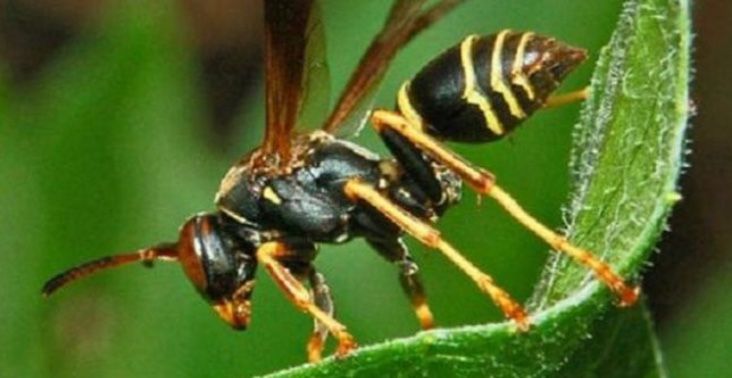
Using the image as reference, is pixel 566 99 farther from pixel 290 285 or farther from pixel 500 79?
pixel 290 285

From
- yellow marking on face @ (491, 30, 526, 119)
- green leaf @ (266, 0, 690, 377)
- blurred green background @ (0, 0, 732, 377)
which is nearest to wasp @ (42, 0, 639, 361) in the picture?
yellow marking on face @ (491, 30, 526, 119)

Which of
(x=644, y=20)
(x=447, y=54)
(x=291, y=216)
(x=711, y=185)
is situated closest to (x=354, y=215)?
(x=291, y=216)

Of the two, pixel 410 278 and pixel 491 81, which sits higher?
pixel 491 81

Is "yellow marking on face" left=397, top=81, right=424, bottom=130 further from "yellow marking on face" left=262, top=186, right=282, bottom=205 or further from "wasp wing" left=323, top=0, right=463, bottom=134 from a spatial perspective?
"yellow marking on face" left=262, top=186, right=282, bottom=205

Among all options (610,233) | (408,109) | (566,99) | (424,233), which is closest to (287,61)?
(408,109)

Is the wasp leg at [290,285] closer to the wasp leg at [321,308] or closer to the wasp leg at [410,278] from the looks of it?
the wasp leg at [321,308]
